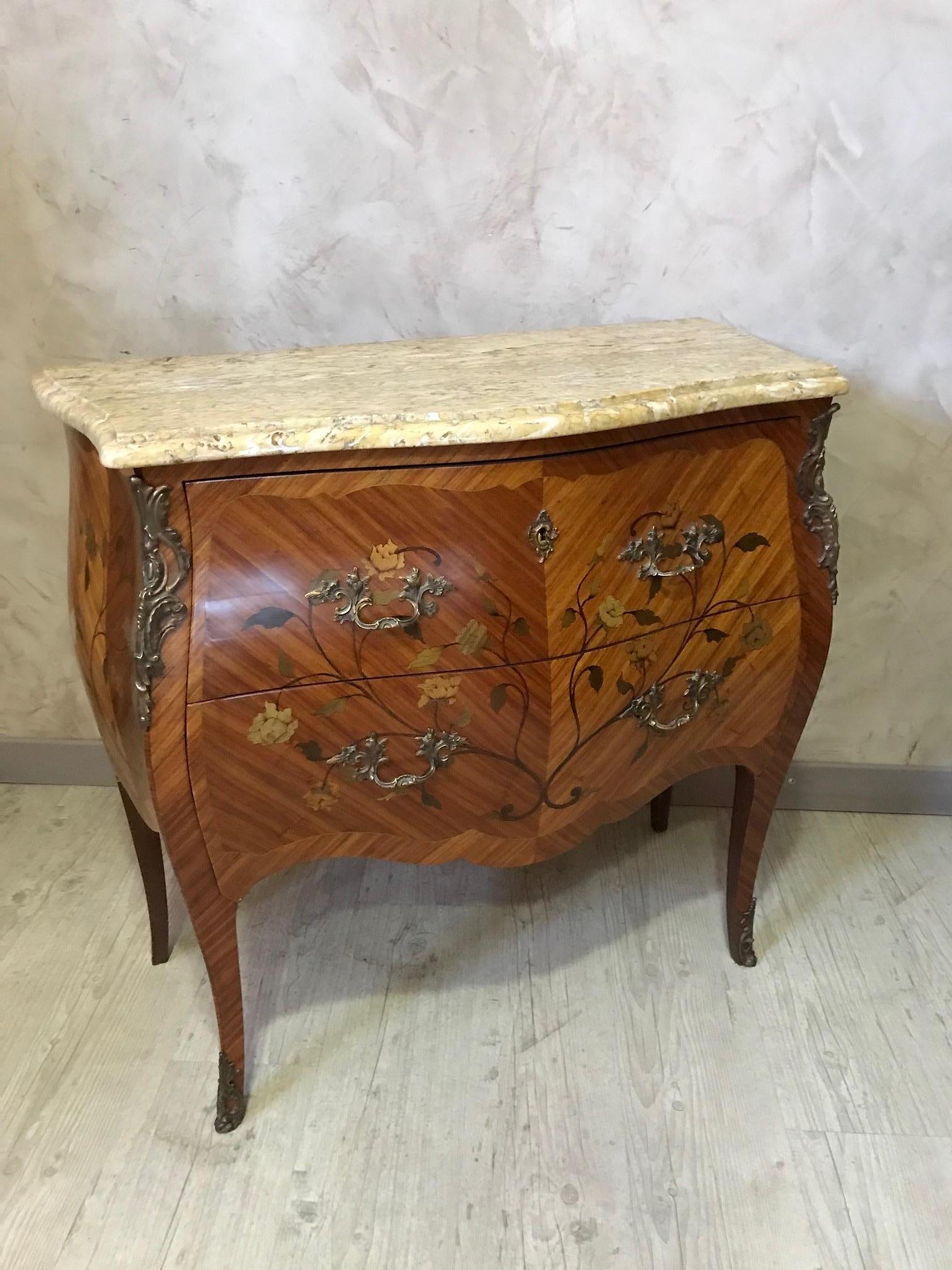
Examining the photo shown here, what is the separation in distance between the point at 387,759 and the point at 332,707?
3.6 inches

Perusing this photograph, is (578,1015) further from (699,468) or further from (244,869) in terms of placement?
(699,468)

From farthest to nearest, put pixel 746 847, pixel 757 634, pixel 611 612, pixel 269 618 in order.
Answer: pixel 746 847 < pixel 757 634 < pixel 611 612 < pixel 269 618

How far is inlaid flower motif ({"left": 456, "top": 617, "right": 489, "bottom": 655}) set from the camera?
1039 millimetres

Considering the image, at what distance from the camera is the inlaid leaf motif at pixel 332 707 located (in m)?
1.04

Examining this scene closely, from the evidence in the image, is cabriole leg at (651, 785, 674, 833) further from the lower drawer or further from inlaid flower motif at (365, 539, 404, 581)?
inlaid flower motif at (365, 539, 404, 581)

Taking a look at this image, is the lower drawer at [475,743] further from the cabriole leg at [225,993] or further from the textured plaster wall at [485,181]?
the textured plaster wall at [485,181]

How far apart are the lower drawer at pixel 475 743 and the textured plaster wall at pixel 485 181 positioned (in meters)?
0.55

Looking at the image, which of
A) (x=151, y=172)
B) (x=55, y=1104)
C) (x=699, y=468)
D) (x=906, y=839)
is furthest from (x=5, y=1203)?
(x=906, y=839)

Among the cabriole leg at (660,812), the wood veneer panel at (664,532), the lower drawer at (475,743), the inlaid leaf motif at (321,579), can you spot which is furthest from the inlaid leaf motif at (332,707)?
the cabriole leg at (660,812)

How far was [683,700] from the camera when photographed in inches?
46.8

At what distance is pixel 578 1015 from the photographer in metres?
1.39

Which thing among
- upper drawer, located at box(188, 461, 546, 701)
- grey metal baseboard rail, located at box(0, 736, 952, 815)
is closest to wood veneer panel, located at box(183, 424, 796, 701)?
upper drawer, located at box(188, 461, 546, 701)

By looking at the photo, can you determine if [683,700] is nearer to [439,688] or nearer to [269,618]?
[439,688]

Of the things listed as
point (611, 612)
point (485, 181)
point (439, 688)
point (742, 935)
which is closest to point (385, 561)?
point (439, 688)
